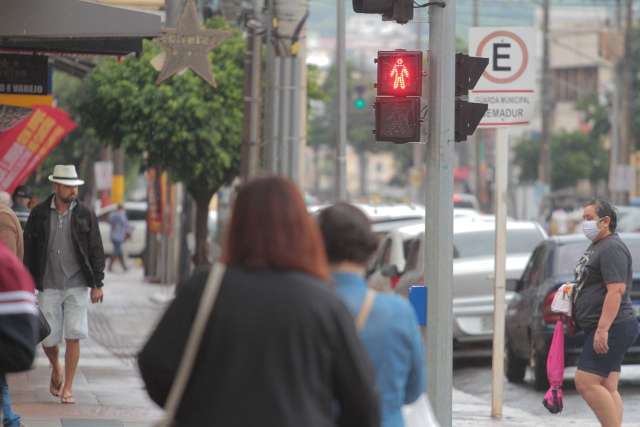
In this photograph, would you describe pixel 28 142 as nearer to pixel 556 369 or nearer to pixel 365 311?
pixel 556 369

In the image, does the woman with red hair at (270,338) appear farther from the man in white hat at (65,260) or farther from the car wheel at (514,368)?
the car wheel at (514,368)

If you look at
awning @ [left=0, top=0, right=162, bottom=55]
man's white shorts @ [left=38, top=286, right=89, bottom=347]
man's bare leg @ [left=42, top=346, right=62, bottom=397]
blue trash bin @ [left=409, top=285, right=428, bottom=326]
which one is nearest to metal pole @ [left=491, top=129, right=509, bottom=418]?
blue trash bin @ [left=409, top=285, right=428, bottom=326]

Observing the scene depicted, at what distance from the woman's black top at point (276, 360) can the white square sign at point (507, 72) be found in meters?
8.14

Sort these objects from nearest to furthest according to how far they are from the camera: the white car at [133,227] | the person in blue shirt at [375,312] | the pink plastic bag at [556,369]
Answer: the person in blue shirt at [375,312], the pink plastic bag at [556,369], the white car at [133,227]

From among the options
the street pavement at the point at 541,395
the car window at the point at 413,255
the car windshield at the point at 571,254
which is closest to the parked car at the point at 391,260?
the car window at the point at 413,255

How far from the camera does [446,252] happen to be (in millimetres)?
10672

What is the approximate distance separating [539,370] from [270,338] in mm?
11143

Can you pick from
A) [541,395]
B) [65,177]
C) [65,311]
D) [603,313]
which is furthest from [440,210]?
[541,395]

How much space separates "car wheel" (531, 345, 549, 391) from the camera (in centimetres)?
1534

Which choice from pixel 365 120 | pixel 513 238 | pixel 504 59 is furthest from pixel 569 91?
pixel 504 59

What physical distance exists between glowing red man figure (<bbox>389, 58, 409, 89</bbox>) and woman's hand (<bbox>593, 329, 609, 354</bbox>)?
2.06 meters

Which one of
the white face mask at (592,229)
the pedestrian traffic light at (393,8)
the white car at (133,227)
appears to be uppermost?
the pedestrian traffic light at (393,8)

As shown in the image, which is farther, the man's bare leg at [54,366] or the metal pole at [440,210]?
the man's bare leg at [54,366]

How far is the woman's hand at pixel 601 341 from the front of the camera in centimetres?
1057
